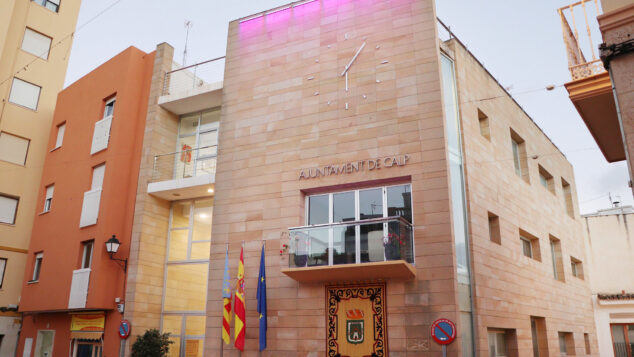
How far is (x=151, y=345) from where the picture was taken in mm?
13516

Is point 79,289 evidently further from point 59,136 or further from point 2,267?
point 59,136

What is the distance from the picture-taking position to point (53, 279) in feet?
53.0

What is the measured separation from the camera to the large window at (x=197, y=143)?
52.6ft

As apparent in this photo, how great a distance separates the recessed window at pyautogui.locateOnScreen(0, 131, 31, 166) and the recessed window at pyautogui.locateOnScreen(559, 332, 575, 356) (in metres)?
20.6

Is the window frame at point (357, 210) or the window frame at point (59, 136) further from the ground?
the window frame at point (59, 136)

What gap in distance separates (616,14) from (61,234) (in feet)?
54.1

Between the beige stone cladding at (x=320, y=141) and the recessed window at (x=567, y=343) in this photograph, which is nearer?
the beige stone cladding at (x=320, y=141)

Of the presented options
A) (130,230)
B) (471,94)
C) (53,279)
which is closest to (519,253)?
(471,94)

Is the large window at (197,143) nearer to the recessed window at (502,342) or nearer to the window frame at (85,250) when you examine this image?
the window frame at (85,250)

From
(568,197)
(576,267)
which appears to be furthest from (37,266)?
(568,197)

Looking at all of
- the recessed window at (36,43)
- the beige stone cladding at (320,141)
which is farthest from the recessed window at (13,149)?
the beige stone cladding at (320,141)

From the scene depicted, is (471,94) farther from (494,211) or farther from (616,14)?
(616,14)

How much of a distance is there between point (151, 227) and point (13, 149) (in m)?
8.41

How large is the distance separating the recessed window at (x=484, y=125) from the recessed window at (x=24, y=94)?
17.3 meters
